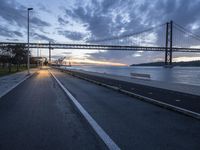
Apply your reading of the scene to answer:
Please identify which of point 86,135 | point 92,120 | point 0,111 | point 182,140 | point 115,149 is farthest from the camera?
point 0,111

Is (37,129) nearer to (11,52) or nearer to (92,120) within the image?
(92,120)

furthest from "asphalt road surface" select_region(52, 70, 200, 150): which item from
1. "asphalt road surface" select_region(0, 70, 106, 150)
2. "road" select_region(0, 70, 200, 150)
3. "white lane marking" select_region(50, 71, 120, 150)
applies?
"asphalt road surface" select_region(0, 70, 106, 150)

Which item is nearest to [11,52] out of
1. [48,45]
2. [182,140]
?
[48,45]

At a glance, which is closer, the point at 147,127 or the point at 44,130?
the point at 44,130

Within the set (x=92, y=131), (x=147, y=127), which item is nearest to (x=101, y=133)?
(x=92, y=131)

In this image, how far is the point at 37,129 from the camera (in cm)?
885

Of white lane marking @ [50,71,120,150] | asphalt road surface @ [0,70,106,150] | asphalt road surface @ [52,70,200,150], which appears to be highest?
asphalt road surface @ [52,70,200,150]

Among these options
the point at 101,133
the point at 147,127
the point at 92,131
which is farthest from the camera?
the point at 147,127

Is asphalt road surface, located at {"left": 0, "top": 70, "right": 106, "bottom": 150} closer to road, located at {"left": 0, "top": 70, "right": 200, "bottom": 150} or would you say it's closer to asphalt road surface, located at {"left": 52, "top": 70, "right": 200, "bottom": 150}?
road, located at {"left": 0, "top": 70, "right": 200, "bottom": 150}

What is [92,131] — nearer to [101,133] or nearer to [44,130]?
[101,133]

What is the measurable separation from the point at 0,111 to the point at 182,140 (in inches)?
276

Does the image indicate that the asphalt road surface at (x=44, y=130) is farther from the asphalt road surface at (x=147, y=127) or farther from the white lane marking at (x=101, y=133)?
the asphalt road surface at (x=147, y=127)

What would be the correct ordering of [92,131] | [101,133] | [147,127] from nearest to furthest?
[101,133]
[92,131]
[147,127]

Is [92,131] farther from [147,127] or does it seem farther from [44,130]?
[147,127]
